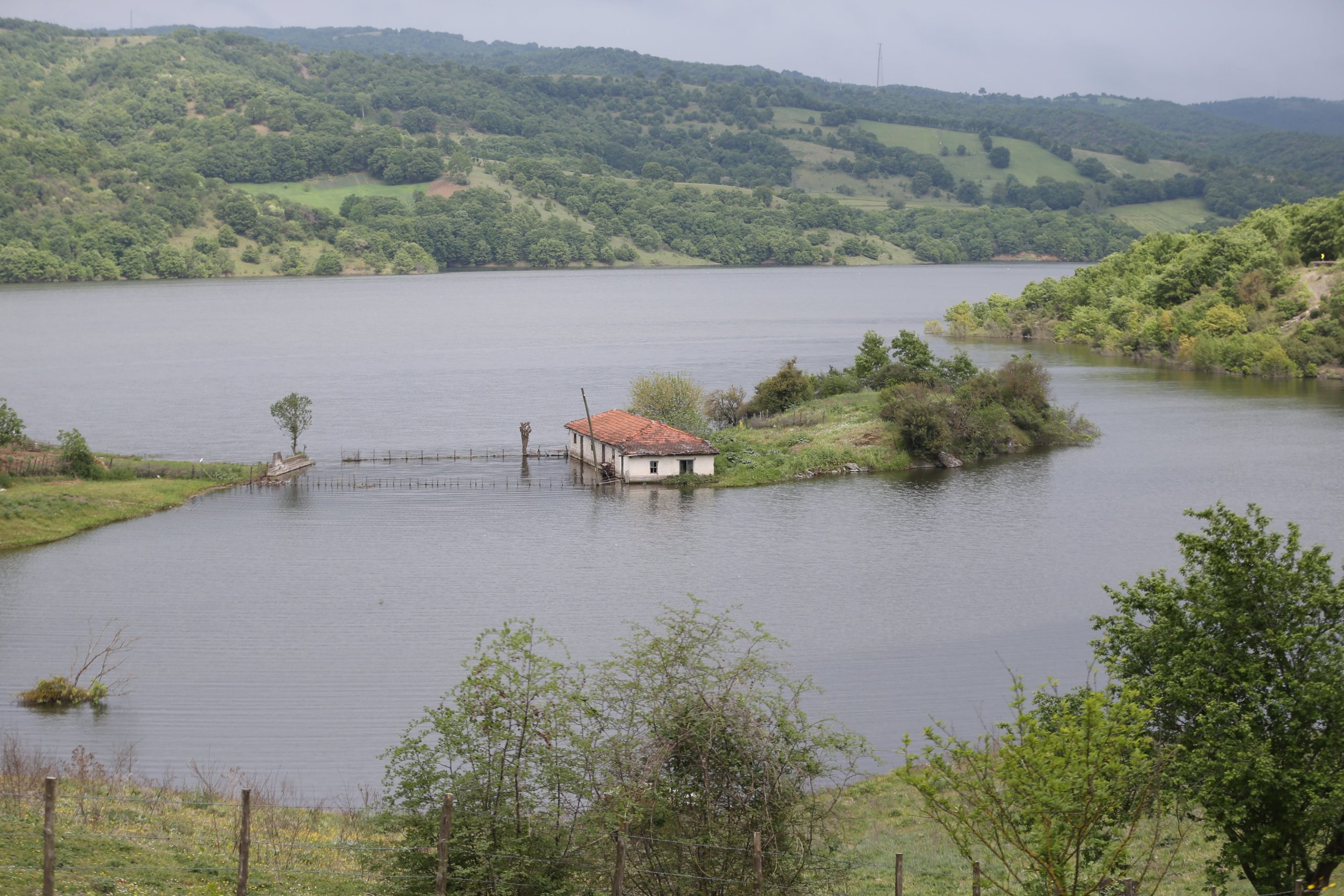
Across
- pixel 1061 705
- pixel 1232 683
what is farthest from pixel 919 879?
pixel 1232 683

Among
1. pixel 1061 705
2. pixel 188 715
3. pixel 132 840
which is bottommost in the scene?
pixel 188 715

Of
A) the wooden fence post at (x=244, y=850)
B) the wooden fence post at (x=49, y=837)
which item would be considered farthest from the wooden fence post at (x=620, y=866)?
the wooden fence post at (x=49, y=837)

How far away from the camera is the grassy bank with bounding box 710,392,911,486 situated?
62.5 meters

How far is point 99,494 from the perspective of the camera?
53906 mm

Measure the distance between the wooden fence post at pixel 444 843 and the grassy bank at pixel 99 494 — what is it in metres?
39.0

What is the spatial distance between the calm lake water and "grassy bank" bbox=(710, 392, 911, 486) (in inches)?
76.4

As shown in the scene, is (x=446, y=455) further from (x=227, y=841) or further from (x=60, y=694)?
(x=227, y=841)

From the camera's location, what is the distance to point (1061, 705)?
1742 centimetres

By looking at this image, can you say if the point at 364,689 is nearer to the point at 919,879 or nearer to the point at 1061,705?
the point at 919,879

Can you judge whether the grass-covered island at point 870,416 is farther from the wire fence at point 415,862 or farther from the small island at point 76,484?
the wire fence at point 415,862

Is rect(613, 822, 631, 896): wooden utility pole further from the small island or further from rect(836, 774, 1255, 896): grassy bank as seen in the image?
the small island

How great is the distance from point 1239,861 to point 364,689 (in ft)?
72.3

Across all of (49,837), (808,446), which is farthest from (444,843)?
(808,446)

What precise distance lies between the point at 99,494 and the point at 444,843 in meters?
45.9
